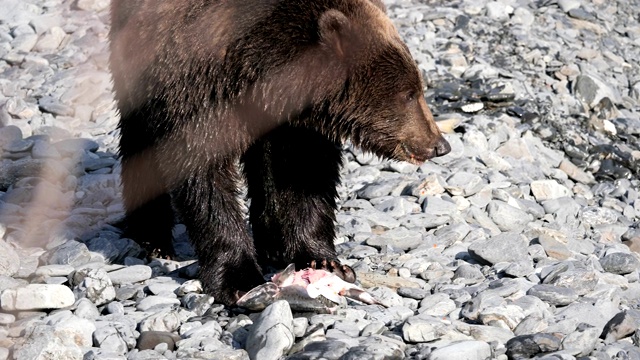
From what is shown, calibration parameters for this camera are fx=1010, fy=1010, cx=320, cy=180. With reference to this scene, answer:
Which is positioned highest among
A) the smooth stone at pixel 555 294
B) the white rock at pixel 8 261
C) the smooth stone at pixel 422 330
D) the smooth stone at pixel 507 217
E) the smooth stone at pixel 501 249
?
the white rock at pixel 8 261

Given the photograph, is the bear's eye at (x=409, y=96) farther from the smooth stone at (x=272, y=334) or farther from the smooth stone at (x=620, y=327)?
the smooth stone at (x=620, y=327)

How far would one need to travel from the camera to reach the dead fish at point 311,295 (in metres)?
5.13

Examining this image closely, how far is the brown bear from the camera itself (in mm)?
5363

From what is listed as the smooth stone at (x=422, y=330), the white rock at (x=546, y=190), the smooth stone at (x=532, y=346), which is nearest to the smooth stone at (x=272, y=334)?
the smooth stone at (x=422, y=330)

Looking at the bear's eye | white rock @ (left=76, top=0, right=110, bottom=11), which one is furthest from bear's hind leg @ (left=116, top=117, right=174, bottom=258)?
white rock @ (left=76, top=0, right=110, bottom=11)

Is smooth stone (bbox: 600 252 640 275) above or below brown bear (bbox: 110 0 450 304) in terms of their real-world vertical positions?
below

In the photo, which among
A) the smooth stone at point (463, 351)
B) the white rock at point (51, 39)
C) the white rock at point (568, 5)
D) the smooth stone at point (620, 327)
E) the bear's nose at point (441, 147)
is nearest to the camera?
the smooth stone at point (463, 351)

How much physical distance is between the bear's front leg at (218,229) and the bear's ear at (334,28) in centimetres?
86

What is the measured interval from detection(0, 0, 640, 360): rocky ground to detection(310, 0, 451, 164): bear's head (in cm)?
77

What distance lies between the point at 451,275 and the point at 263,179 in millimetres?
1245

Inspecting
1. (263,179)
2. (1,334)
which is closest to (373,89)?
(263,179)

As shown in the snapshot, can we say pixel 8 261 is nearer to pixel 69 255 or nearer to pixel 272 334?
pixel 69 255

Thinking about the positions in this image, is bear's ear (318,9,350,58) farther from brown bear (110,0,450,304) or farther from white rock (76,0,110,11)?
white rock (76,0,110,11)

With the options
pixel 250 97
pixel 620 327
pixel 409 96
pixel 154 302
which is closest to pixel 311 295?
pixel 154 302
